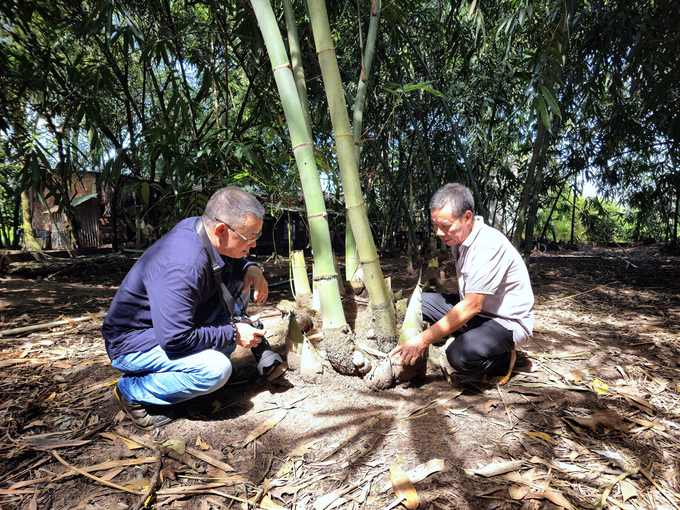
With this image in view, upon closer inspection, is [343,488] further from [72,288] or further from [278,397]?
[72,288]

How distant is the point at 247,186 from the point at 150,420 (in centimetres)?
183

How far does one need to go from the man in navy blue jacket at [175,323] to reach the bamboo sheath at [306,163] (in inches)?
9.9

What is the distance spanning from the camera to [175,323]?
144 centimetres

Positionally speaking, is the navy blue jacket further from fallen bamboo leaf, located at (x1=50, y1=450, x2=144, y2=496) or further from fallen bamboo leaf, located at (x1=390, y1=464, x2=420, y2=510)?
fallen bamboo leaf, located at (x1=390, y1=464, x2=420, y2=510)

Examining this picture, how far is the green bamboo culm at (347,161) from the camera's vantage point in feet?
5.24

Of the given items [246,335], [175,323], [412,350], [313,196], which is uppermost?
[313,196]

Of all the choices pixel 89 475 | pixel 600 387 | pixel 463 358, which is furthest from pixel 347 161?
pixel 600 387

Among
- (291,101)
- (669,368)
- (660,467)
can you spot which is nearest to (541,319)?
(669,368)

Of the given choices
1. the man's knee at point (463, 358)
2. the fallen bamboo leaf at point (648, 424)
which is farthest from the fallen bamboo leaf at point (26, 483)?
the fallen bamboo leaf at point (648, 424)

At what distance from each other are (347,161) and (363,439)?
3.78 ft

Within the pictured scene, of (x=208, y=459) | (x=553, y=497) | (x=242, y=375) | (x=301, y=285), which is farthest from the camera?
(x=301, y=285)

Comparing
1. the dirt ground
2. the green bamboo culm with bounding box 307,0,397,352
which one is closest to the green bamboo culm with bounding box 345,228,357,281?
the dirt ground

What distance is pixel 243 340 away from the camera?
5.31 ft

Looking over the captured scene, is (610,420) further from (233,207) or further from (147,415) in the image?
(147,415)
